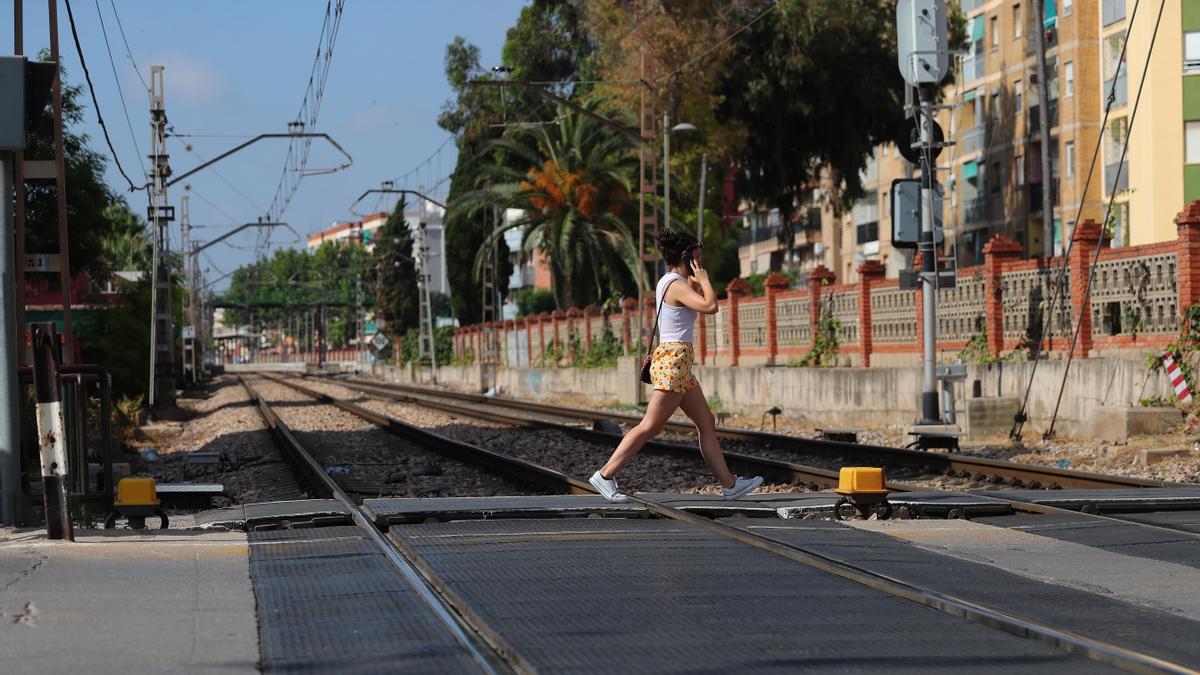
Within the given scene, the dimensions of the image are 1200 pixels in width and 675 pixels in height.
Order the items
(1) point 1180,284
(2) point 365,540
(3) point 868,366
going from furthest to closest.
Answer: (3) point 868,366 → (1) point 1180,284 → (2) point 365,540

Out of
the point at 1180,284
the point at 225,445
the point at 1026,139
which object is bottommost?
the point at 225,445

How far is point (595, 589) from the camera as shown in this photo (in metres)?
7.06

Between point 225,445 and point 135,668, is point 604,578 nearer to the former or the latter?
point 135,668

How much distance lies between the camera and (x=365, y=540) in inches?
352

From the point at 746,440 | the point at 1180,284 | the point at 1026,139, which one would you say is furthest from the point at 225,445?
the point at 1026,139

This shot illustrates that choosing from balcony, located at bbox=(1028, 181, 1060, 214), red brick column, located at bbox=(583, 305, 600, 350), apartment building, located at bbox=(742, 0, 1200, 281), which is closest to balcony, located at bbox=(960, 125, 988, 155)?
apartment building, located at bbox=(742, 0, 1200, 281)

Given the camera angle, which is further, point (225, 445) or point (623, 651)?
point (225, 445)

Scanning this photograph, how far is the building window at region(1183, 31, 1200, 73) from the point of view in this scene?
4606cm

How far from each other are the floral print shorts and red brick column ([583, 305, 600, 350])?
40019 mm

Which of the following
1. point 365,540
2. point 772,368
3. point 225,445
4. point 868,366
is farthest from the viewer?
point 772,368

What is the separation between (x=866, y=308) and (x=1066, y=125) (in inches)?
1142

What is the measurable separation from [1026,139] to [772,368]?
30.5 meters

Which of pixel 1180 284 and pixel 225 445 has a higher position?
pixel 1180 284

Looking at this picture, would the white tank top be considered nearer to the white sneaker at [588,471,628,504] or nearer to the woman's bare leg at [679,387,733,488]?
the woman's bare leg at [679,387,733,488]
